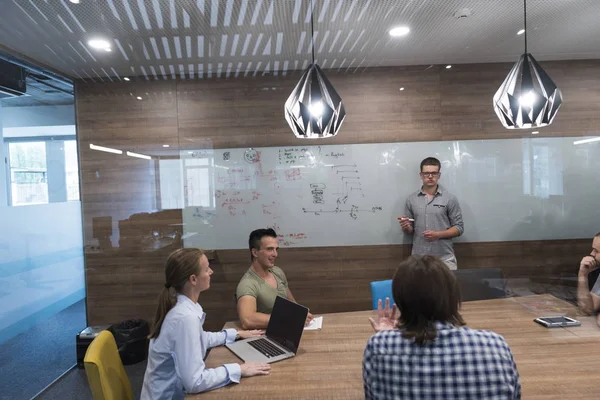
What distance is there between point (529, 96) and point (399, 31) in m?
1.50

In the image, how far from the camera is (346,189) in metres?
4.26

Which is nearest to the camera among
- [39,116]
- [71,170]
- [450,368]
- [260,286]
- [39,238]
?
[450,368]

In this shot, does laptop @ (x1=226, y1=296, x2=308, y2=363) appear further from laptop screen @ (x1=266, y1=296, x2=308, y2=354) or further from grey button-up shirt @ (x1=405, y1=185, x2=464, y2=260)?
grey button-up shirt @ (x1=405, y1=185, x2=464, y2=260)

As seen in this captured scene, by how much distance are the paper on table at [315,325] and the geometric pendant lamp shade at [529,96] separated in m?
1.46

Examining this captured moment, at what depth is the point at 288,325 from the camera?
6.46 feet

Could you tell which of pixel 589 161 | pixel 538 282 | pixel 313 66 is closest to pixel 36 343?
pixel 313 66

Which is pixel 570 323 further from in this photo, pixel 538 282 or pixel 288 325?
pixel 538 282

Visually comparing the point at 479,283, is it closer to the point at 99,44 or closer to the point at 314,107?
the point at 314,107

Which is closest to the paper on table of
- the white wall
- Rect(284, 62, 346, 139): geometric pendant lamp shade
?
Rect(284, 62, 346, 139): geometric pendant lamp shade

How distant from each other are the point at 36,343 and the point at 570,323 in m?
3.60

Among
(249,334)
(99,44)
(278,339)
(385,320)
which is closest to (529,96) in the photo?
(385,320)

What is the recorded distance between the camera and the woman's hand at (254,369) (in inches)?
66.2

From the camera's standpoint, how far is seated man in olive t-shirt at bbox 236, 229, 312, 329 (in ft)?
7.52

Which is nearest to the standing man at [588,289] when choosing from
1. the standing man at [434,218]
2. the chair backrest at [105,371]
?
the standing man at [434,218]
